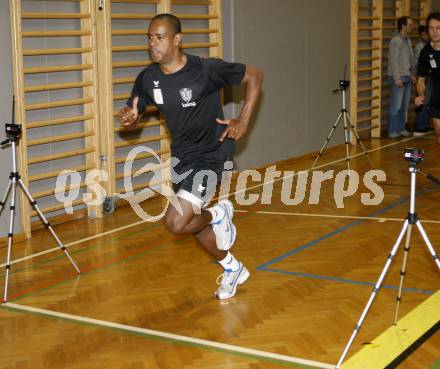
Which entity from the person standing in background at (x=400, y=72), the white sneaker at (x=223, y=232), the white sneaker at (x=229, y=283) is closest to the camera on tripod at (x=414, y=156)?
the white sneaker at (x=223, y=232)

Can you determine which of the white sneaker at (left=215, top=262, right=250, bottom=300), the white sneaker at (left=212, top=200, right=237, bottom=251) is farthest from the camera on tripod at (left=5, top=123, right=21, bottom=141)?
the white sneaker at (left=215, top=262, right=250, bottom=300)

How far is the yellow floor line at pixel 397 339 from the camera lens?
4078 mm

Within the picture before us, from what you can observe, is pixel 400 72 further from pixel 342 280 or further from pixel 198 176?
pixel 198 176

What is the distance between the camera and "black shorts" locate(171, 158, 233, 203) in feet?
16.8

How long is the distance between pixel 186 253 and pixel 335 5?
7086 millimetres

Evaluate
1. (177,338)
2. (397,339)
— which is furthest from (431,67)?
(177,338)

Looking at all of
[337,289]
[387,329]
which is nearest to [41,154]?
[337,289]

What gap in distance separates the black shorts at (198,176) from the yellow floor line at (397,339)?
1.49m

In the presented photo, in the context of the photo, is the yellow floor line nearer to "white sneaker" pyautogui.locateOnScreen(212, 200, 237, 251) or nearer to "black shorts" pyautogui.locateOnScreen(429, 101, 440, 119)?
"white sneaker" pyautogui.locateOnScreen(212, 200, 237, 251)

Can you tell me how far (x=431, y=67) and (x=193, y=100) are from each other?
389cm

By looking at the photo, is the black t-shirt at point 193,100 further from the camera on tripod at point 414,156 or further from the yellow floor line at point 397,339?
the yellow floor line at point 397,339

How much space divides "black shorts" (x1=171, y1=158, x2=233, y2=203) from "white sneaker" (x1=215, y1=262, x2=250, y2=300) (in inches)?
22.2

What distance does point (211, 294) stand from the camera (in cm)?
543

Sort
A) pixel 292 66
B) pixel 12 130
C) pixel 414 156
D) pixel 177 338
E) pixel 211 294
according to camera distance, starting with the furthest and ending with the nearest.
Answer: pixel 292 66 → pixel 12 130 → pixel 211 294 → pixel 177 338 → pixel 414 156
